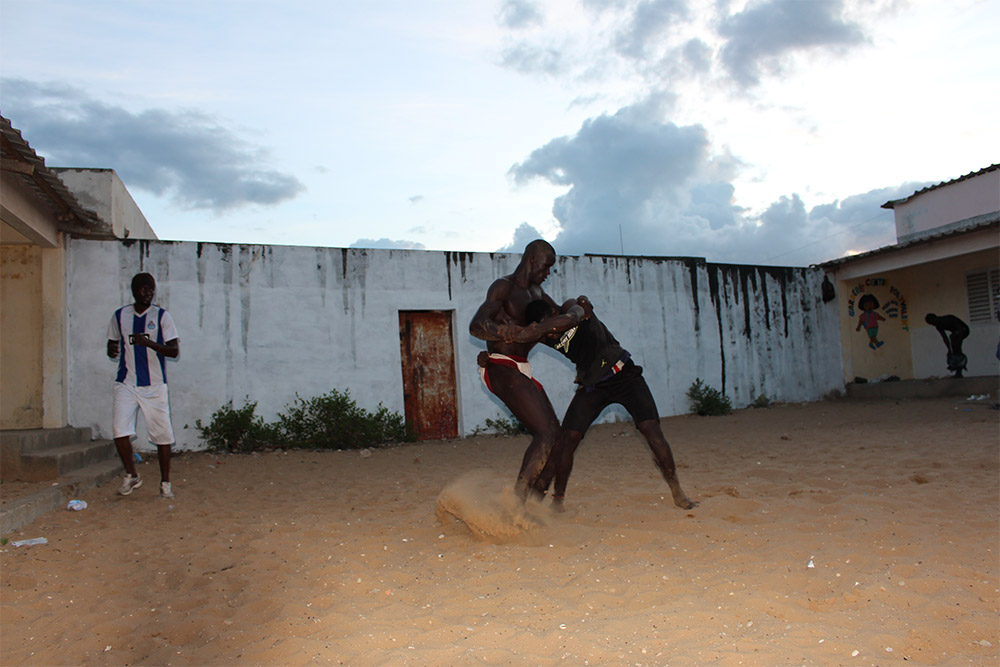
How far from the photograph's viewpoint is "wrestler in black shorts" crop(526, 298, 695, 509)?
3.82m

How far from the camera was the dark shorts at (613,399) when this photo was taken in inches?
151

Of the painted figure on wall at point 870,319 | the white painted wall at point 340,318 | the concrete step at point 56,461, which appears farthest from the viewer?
the painted figure on wall at point 870,319

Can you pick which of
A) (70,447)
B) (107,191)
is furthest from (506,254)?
(70,447)

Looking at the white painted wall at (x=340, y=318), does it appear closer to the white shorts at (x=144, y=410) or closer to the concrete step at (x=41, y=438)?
the concrete step at (x=41, y=438)

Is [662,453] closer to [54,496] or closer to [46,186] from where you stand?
[54,496]

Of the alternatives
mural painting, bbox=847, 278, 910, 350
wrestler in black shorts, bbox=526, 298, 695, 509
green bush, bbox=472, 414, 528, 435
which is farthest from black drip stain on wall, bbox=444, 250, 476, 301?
mural painting, bbox=847, 278, 910, 350

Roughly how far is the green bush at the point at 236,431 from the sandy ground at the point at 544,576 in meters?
2.92

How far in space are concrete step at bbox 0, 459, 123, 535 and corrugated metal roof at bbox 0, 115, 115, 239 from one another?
259 cm

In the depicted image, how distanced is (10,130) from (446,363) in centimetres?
591

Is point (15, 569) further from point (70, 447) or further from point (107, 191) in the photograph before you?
point (107, 191)

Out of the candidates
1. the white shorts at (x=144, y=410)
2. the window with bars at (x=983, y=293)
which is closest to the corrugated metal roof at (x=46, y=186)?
Answer: the white shorts at (x=144, y=410)

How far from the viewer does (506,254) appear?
1007 cm

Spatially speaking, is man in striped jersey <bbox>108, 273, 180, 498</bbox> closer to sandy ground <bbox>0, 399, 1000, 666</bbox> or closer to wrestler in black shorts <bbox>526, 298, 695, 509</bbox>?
sandy ground <bbox>0, 399, 1000, 666</bbox>

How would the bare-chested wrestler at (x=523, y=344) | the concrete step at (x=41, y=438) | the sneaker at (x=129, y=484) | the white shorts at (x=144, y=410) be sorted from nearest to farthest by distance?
1. the bare-chested wrestler at (x=523, y=344)
2. the white shorts at (x=144, y=410)
3. the sneaker at (x=129, y=484)
4. the concrete step at (x=41, y=438)
